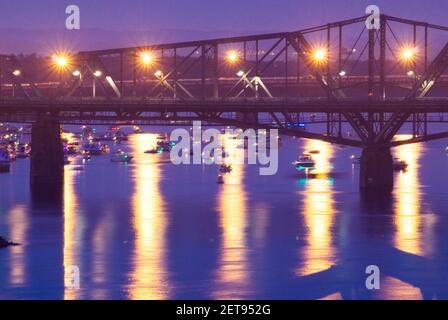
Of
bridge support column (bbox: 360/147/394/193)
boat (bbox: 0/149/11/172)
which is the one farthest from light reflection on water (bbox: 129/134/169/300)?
boat (bbox: 0/149/11/172)

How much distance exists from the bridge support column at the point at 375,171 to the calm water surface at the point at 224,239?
1245 millimetres

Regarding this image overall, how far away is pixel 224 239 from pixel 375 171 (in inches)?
1385

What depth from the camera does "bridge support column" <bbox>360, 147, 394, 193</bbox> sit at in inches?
4564

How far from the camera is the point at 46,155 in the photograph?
124 m

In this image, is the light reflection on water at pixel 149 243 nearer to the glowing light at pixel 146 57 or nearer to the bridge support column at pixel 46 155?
the bridge support column at pixel 46 155

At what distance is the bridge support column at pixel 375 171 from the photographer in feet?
380

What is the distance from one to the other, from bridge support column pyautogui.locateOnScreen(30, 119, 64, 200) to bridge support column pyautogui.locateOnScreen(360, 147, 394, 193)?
24.9 metres
